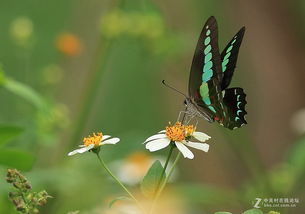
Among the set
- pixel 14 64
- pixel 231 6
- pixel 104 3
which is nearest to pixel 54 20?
pixel 14 64

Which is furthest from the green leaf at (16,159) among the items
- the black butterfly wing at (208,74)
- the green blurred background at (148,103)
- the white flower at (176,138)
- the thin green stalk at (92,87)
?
the thin green stalk at (92,87)

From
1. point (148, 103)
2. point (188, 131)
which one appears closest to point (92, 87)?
point (188, 131)

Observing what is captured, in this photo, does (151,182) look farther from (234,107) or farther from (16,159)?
(234,107)

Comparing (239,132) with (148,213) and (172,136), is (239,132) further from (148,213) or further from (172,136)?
(148,213)

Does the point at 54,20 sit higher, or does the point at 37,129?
the point at 54,20

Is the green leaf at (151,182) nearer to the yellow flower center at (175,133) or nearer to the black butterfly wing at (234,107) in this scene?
the yellow flower center at (175,133)

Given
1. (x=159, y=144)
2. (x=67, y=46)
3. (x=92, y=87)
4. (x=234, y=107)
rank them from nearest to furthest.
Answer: (x=159, y=144)
(x=234, y=107)
(x=92, y=87)
(x=67, y=46)
